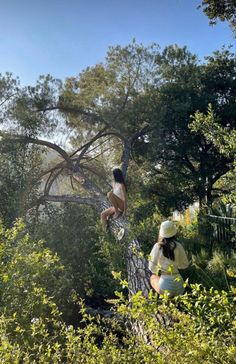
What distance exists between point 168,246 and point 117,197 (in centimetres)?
307

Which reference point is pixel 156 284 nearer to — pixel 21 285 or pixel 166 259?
pixel 166 259

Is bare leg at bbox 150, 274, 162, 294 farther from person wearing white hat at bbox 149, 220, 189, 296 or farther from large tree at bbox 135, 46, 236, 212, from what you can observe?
large tree at bbox 135, 46, 236, 212

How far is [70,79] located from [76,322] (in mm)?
8890

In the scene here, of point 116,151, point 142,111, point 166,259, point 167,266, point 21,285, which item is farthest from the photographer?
point 116,151

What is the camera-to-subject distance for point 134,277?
560cm

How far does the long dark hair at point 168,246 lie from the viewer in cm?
470

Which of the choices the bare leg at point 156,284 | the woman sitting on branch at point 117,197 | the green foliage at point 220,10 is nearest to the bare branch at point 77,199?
the woman sitting on branch at point 117,197

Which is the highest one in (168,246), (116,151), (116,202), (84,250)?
(116,151)

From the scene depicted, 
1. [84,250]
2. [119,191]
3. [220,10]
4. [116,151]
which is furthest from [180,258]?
[116,151]

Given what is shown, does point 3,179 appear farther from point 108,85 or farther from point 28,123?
point 108,85

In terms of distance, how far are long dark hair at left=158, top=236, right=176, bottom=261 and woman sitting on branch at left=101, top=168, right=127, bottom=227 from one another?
294 cm

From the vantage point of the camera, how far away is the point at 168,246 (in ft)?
15.5

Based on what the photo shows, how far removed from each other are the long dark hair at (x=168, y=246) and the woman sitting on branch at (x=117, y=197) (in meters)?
2.94

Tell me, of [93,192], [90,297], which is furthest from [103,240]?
[93,192]
